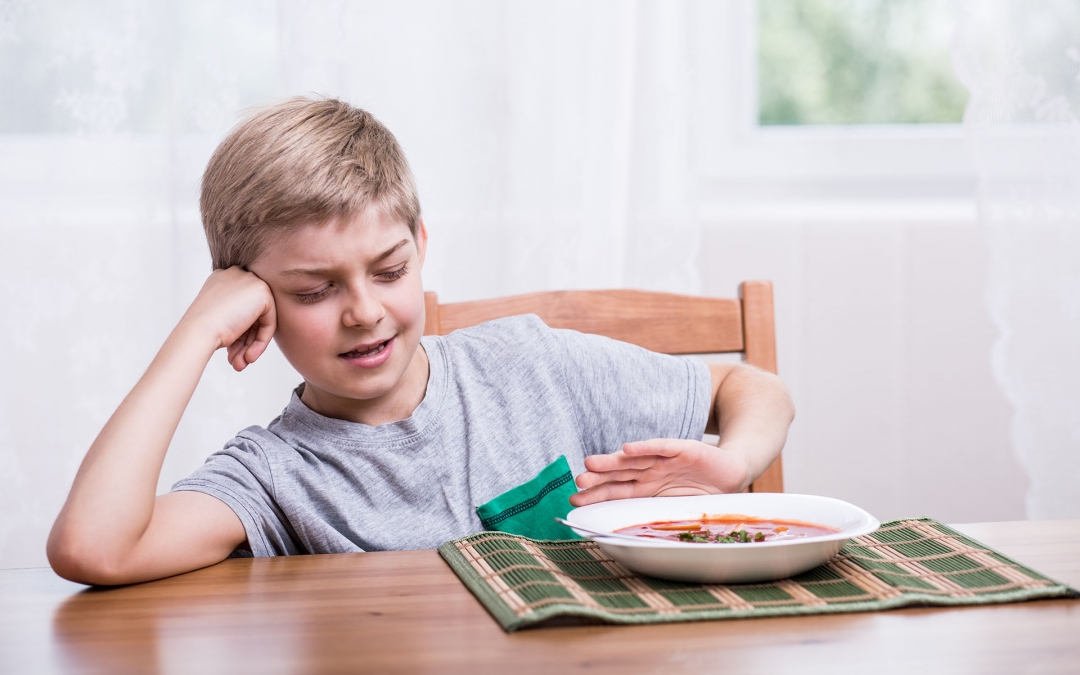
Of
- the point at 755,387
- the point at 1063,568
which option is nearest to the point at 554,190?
the point at 755,387

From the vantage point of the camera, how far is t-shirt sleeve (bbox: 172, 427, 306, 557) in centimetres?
93

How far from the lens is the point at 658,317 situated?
127cm

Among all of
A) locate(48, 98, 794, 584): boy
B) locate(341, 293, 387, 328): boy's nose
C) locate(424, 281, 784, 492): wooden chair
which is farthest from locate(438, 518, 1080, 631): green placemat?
locate(424, 281, 784, 492): wooden chair

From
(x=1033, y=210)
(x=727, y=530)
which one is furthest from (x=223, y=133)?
(x=1033, y=210)

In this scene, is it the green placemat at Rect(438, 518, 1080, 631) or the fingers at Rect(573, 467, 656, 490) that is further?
the fingers at Rect(573, 467, 656, 490)

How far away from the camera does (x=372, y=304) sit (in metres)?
0.95

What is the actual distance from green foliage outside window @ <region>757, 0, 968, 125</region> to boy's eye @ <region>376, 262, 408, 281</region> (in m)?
1.27

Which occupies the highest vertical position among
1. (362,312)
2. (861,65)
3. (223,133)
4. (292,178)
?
(861,65)

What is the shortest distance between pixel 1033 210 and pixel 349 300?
1345mm

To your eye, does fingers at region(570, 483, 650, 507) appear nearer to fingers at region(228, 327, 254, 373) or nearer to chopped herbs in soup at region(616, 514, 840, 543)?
chopped herbs in soup at region(616, 514, 840, 543)

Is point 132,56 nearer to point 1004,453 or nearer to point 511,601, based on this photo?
point 511,601

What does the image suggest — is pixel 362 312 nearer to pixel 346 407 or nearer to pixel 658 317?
pixel 346 407

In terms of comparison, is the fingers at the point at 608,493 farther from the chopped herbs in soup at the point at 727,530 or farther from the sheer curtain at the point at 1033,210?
the sheer curtain at the point at 1033,210

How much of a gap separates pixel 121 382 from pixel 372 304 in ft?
3.32
